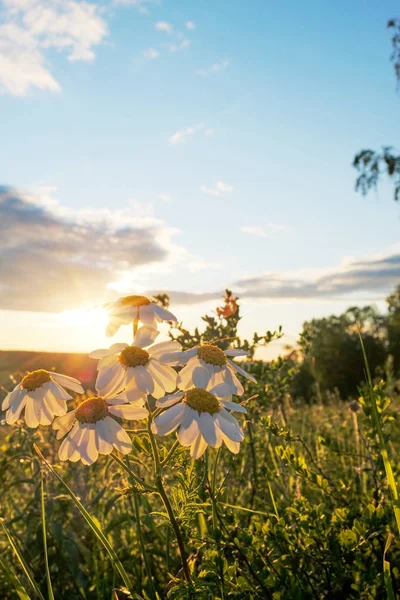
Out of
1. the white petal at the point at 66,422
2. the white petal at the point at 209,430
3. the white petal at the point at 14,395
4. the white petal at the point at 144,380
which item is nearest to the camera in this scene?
the white petal at the point at 209,430

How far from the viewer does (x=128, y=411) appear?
1474 mm

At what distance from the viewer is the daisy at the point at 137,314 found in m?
1.67

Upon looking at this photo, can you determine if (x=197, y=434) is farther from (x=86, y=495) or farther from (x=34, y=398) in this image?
(x=86, y=495)

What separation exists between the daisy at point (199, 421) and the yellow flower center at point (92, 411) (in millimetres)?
173

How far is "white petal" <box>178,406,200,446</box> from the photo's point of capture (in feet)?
4.55

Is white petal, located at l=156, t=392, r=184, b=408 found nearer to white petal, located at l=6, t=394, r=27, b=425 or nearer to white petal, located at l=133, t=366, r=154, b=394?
white petal, located at l=133, t=366, r=154, b=394

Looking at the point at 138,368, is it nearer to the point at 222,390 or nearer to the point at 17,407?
the point at 222,390

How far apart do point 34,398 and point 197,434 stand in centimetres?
55

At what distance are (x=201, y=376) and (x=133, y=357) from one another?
0.65 ft

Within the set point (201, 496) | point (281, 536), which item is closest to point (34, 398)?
point (201, 496)

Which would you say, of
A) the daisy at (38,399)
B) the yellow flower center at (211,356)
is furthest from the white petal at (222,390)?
the daisy at (38,399)

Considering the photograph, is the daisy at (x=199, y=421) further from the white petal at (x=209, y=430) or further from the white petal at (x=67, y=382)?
the white petal at (x=67, y=382)

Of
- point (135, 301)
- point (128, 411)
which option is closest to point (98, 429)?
point (128, 411)

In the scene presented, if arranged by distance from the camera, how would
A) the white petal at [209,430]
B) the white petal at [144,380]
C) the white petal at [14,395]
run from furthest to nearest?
the white petal at [14,395] < the white petal at [144,380] < the white petal at [209,430]
